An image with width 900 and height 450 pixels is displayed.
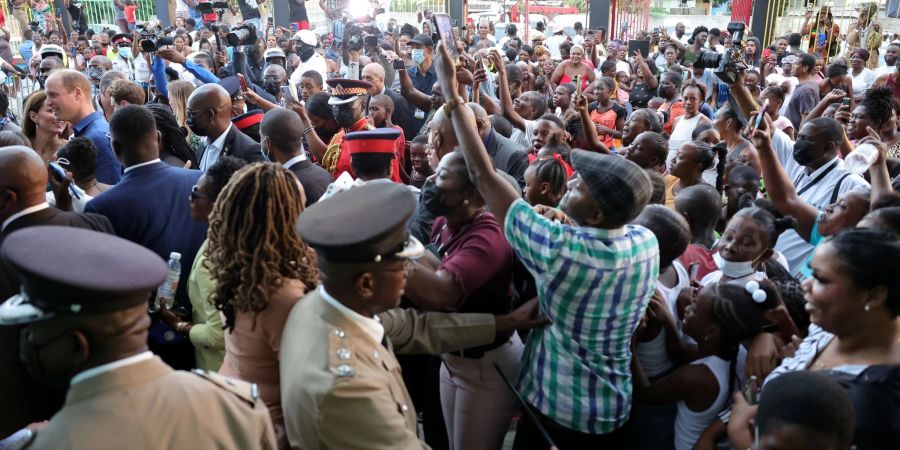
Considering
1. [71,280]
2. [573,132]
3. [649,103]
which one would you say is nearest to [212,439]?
[71,280]

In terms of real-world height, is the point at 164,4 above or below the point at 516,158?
above

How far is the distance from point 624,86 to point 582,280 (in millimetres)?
8951

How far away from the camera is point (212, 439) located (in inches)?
58.9

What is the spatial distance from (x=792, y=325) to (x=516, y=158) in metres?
2.65

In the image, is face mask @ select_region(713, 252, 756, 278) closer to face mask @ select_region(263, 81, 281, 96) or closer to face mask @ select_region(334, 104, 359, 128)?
face mask @ select_region(334, 104, 359, 128)

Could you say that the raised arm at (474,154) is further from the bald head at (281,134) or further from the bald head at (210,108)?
the bald head at (210,108)

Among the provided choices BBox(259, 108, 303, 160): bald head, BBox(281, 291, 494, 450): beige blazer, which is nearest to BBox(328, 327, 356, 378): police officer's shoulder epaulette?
BBox(281, 291, 494, 450): beige blazer

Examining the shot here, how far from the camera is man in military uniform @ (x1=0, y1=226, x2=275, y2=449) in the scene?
1363 mm

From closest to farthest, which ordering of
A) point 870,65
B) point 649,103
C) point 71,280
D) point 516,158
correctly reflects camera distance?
point 71,280 < point 516,158 < point 649,103 < point 870,65

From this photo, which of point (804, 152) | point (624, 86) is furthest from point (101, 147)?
point (624, 86)

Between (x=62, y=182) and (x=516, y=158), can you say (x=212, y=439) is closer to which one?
(x=62, y=182)

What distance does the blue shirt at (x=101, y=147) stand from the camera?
14.3 ft

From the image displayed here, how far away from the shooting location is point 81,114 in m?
4.60

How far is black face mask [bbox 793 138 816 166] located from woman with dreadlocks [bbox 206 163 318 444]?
3439 mm
